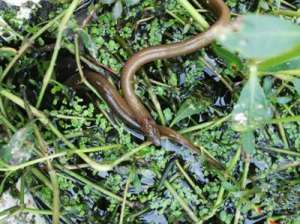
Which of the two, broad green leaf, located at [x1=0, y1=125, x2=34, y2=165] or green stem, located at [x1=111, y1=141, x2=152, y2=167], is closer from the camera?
broad green leaf, located at [x1=0, y1=125, x2=34, y2=165]

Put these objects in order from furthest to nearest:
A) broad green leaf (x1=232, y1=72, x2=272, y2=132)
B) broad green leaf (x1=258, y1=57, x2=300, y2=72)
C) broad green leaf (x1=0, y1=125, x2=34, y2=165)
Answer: broad green leaf (x1=0, y1=125, x2=34, y2=165) < broad green leaf (x1=258, y1=57, x2=300, y2=72) < broad green leaf (x1=232, y1=72, x2=272, y2=132)

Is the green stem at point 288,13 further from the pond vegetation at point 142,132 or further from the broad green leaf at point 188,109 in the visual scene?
the broad green leaf at point 188,109

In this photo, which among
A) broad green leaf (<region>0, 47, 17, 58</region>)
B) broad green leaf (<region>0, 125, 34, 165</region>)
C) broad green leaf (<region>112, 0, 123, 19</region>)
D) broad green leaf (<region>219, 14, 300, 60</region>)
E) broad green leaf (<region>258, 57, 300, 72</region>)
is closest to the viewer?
broad green leaf (<region>219, 14, 300, 60</region>)

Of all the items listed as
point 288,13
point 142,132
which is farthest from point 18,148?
point 288,13

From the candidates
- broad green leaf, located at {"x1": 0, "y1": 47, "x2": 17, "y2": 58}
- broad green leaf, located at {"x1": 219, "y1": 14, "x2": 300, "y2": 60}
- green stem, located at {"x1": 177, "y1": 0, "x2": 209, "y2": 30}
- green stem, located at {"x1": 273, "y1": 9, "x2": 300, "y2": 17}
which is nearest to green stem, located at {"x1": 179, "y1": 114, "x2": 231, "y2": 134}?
green stem, located at {"x1": 177, "y1": 0, "x2": 209, "y2": 30}

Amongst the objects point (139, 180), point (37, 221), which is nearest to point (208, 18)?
point (139, 180)

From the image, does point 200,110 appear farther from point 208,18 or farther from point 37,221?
point 37,221

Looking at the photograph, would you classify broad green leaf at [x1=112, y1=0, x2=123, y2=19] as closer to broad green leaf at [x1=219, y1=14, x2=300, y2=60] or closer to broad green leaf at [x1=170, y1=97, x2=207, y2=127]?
broad green leaf at [x1=170, y1=97, x2=207, y2=127]
